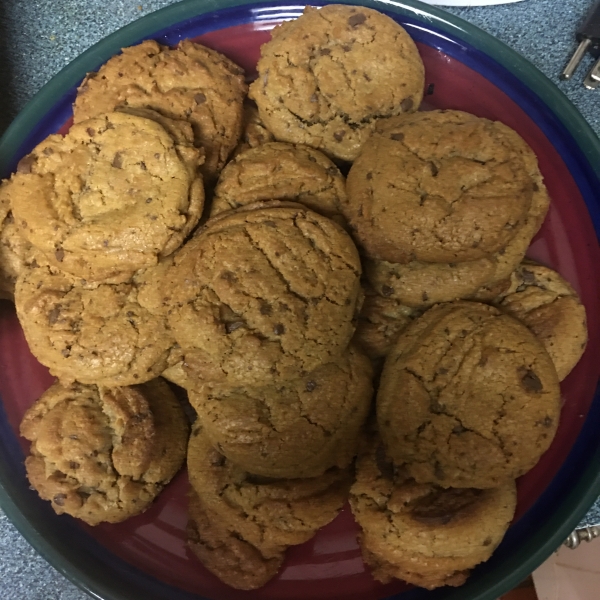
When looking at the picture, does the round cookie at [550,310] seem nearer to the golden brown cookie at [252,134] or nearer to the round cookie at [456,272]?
the round cookie at [456,272]

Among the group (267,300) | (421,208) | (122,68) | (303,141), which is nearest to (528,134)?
(421,208)

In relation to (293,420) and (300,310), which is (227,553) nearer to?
(293,420)

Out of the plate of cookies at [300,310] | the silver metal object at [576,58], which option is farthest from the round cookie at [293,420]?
the silver metal object at [576,58]

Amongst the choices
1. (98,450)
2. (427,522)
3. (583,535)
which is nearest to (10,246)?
(98,450)

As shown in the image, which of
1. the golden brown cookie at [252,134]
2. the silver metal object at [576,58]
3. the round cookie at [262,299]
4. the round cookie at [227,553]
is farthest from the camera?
the silver metal object at [576,58]

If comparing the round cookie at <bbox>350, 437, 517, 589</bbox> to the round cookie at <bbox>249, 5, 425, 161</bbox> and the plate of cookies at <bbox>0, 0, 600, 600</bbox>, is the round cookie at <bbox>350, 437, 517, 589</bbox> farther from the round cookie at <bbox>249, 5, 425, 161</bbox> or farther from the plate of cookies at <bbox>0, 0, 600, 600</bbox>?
the round cookie at <bbox>249, 5, 425, 161</bbox>

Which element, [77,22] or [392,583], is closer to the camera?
[392,583]

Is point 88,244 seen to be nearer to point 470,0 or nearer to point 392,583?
point 392,583
